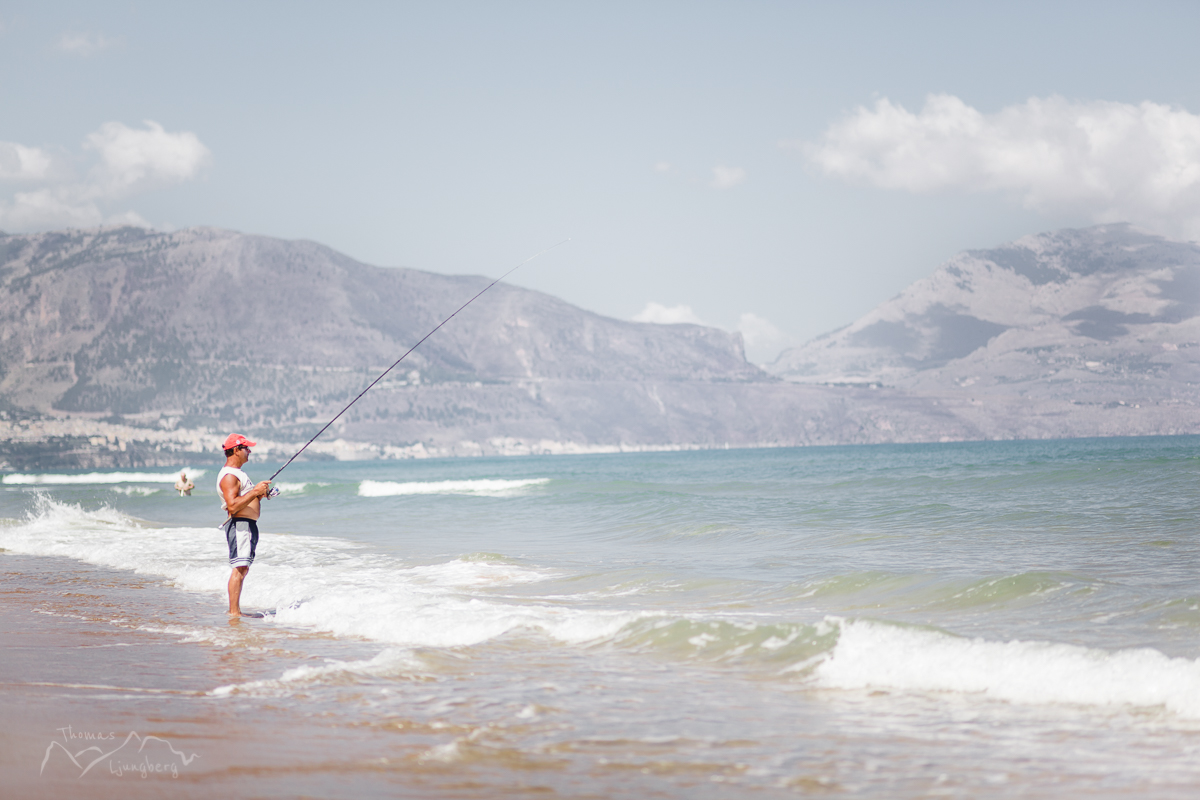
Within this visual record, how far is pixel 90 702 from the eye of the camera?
215 inches

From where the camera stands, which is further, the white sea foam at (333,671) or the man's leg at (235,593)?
the man's leg at (235,593)

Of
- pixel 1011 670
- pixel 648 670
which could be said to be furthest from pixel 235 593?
pixel 1011 670

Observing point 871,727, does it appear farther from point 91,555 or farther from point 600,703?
point 91,555

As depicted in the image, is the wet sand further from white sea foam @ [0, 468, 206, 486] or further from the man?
white sea foam @ [0, 468, 206, 486]

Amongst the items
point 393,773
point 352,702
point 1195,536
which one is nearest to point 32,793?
point 393,773

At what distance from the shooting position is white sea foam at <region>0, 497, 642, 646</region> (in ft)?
25.9

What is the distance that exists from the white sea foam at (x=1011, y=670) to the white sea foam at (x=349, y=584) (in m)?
2.11

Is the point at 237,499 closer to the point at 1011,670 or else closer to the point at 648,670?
the point at 648,670

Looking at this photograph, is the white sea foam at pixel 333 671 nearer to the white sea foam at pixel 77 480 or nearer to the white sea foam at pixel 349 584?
the white sea foam at pixel 349 584

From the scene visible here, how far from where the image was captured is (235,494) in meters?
9.24

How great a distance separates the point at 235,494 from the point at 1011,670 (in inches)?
281

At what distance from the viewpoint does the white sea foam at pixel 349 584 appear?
7883 mm

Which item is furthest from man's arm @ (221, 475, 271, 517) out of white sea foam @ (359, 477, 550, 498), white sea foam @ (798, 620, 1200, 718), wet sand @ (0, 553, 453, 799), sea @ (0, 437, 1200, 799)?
white sea foam @ (359, 477, 550, 498)

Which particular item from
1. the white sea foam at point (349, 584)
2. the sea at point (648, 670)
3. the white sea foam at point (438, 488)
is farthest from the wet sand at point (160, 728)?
the white sea foam at point (438, 488)
